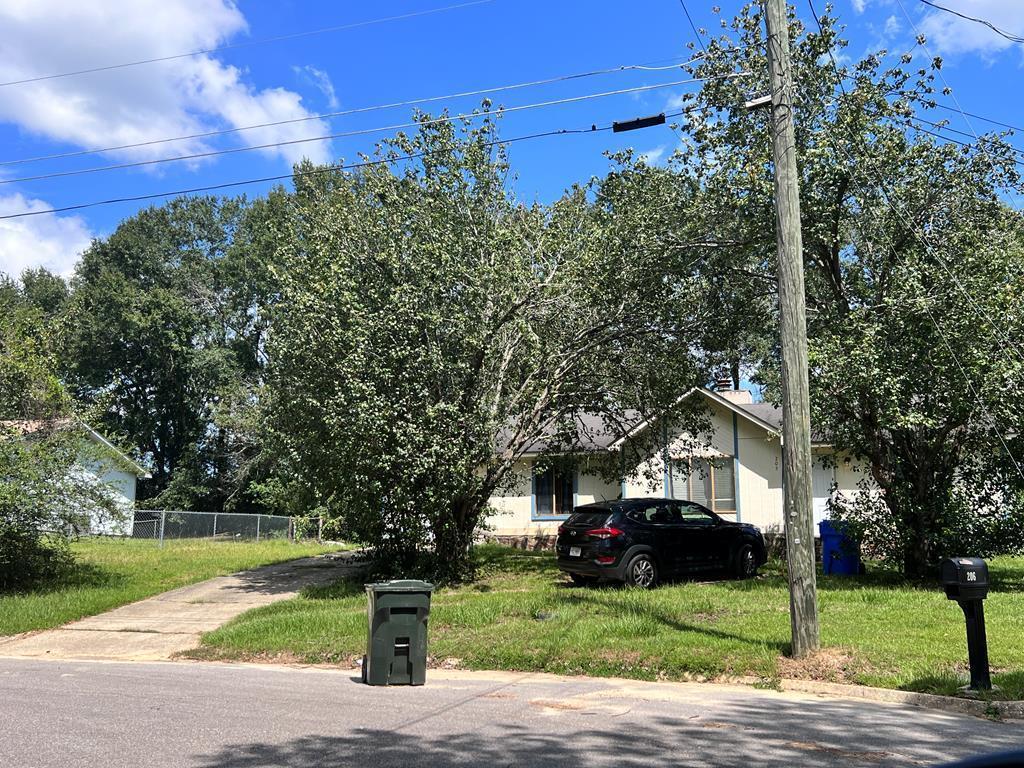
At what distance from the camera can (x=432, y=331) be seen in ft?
49.9

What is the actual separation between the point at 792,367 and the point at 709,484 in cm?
1544

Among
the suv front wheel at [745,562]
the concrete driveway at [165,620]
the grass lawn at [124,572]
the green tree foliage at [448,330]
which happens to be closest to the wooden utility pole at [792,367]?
the green tree foliage at [448,330]

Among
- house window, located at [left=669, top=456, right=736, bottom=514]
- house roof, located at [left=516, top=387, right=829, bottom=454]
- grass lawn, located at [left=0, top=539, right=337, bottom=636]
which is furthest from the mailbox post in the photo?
house window, located at [left=669, top=456, right=736, bottom=514]

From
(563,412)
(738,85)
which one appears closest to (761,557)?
(563,412)

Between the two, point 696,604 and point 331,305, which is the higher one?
point 331,305

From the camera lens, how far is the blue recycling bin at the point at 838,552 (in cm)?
1499

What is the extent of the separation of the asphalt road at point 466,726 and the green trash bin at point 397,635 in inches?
10.7

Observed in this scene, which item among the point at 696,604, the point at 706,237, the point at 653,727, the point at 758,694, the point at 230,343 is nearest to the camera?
the point at 653,727

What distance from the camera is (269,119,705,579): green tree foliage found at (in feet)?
48.1

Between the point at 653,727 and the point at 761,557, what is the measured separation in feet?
35.4

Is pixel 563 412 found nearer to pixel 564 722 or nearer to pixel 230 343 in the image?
pixel 564 722

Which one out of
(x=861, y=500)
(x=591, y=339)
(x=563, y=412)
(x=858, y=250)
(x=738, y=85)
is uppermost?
(x=738, y=85)

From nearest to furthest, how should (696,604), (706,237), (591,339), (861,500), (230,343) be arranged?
(696,604), (861,500), (706,237), (591,339), (230,343)

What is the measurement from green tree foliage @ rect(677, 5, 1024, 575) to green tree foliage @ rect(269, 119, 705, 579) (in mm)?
2052
